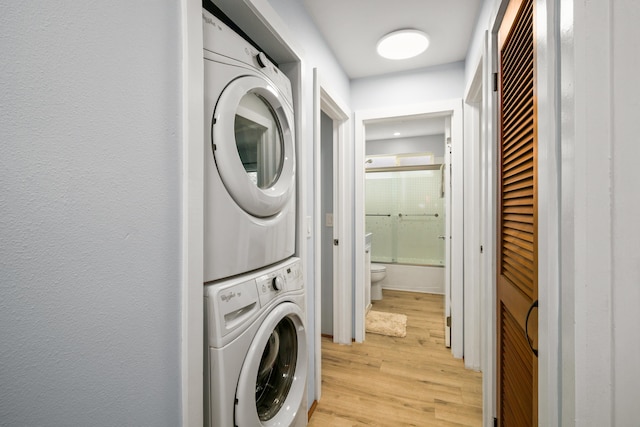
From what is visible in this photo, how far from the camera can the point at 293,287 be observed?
4.20 ft

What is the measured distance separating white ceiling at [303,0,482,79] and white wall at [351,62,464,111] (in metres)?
0.10

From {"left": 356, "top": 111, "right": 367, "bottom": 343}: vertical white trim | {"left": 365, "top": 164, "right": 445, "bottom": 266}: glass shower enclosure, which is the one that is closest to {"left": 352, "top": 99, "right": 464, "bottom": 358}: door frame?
{"left": 356, "top": 111, "right": 367, "bottom": 343}: vertical white trim

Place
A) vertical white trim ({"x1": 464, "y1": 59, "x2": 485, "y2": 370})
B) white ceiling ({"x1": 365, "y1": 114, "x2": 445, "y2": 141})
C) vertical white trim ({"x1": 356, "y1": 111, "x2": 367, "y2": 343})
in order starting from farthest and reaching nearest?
1. white ceiling ({"x1": 365, "y1": 114, "x2": 445, "y2": 141})
2. vertical white trim ({"x1": 356, "y1": 111, "x2": 367, "y2": 343})
3. vertical white trim ({"x1": 464, "y1": 59, "x2": 485, "y2": 370})

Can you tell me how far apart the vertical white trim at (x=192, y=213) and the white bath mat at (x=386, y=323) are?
222 centimetres

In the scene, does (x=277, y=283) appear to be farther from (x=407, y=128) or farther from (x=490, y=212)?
(x=407, y=128)

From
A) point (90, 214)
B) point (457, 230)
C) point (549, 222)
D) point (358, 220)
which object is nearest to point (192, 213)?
point (90, 214)

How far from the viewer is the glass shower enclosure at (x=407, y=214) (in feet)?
13.8

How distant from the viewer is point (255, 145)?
1.13m

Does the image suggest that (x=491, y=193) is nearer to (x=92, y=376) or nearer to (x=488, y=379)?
(x=488, y=379)

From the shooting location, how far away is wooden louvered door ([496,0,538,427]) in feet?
2.64

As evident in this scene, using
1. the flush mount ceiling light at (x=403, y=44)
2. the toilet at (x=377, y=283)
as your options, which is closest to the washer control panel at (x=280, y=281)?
the flush mount ceiling light at (x=403, y=44)

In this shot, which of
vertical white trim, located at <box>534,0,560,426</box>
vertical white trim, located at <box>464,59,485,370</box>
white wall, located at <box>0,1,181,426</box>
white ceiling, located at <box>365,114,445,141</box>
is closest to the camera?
white wall, located at <box>0,1,181,426</box>

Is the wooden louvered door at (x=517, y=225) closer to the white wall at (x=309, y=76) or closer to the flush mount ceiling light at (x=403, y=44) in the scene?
the flush mount ceiling light at (x=403, y=44)

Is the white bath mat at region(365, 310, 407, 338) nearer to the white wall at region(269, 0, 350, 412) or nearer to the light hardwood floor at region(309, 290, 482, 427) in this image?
the light hardwood floor at region(309, 290, 482, 427)
